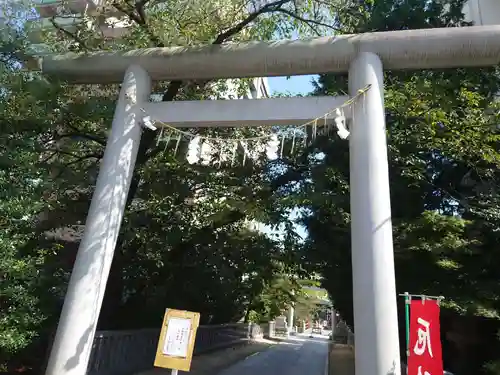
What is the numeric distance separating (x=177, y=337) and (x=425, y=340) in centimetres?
268

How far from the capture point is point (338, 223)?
8633 mm

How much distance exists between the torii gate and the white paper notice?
156cm

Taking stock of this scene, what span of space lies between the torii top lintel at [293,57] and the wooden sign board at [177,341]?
386cm

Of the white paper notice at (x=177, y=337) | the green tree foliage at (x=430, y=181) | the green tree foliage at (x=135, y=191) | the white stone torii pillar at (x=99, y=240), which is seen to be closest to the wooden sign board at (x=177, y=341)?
the white paper notice at (x=177, y=337)

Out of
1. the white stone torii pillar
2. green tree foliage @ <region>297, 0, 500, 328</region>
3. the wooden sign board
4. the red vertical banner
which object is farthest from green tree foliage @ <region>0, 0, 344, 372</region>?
the red vertical banner

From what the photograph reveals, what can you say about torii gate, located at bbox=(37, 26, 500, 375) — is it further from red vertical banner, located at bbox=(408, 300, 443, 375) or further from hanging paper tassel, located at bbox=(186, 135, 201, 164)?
red vertical banner, located at bbox=(408, 300, 443, 375)

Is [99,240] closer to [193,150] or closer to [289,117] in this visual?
[193,150]

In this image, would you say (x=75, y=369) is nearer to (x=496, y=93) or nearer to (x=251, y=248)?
(x=251, y=248)

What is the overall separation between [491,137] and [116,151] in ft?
21.6

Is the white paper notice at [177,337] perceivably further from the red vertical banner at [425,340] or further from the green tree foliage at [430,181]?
the green tree foliage at [430,181]

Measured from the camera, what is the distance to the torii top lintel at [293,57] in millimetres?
5859

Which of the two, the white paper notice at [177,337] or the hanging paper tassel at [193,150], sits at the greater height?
the hanging paper tassel at [193,150]

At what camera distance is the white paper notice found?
437 cm

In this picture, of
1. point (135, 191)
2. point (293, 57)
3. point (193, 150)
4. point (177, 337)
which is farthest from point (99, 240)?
point (293, 57)
